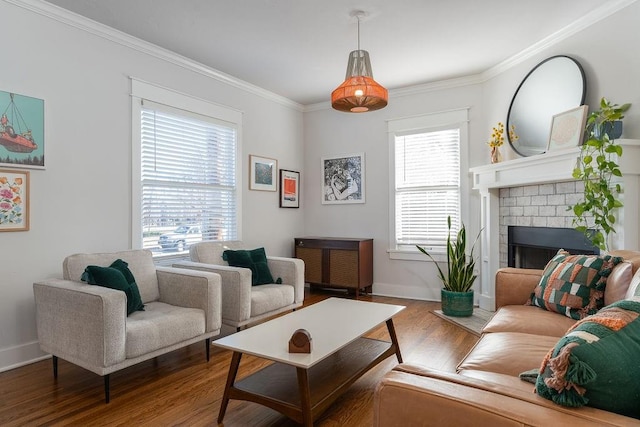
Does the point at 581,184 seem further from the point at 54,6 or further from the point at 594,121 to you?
the point at 54,6

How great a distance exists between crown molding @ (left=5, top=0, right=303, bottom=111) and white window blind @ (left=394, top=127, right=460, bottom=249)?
2042 millimetres

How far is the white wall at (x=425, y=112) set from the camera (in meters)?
2.90

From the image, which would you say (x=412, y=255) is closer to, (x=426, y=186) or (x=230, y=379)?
(x=426, y=186)

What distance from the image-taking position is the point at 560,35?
11.1 ft

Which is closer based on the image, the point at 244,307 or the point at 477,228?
the point at 244,307

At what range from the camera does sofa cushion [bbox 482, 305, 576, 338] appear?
2021 mm

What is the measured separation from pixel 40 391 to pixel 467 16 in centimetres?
402

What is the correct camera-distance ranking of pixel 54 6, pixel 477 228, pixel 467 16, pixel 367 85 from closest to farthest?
pixel 367 85 → pixel 54 6 → pixel 467 16 → pixel 477 228

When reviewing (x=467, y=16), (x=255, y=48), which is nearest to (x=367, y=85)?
(x=467, y=16)

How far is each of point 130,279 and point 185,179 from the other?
1.44 metres

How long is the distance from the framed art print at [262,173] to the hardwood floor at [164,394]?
85.8 inches

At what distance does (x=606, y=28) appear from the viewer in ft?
9.87

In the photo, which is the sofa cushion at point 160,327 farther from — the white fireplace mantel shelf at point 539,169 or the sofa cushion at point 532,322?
the white fireplace mantel shelf at point 539,169

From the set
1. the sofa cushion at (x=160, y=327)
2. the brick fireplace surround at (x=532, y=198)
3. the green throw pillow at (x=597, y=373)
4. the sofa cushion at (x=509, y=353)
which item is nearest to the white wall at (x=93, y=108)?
the brick fireplace surround at (x=532, y=198)
